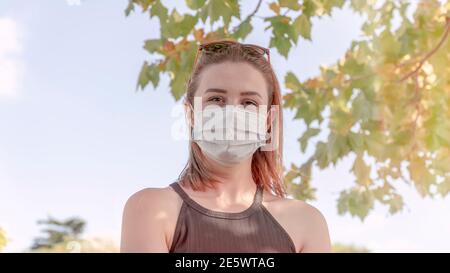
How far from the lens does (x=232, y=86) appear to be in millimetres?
1984

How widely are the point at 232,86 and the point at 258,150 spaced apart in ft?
1.08

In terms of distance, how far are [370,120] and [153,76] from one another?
5.95ft

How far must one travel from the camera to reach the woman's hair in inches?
81.7

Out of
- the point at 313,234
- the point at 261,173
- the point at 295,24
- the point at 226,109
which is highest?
the point at 295,24

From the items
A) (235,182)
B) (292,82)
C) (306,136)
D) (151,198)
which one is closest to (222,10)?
(292,82)

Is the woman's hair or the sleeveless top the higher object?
the woman's hair

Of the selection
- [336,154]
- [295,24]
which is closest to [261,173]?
[295,24]

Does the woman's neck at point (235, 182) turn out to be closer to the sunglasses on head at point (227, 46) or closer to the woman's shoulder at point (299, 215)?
the woman's shoulder at point (299, 215)

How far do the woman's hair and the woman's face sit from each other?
5cm

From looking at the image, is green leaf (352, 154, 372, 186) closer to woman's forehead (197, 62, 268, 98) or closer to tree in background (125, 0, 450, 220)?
tree in background (125, 0, 450, 220)

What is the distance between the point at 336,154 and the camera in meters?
4.97

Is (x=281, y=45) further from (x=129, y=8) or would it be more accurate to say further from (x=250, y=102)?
(x=250, y=102)

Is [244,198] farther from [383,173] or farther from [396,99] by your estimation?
[383,173]

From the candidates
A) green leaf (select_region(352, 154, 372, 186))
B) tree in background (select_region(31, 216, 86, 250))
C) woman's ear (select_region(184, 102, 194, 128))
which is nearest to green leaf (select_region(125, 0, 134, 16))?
green leaf (select_region(352, 154, 372, 186))
